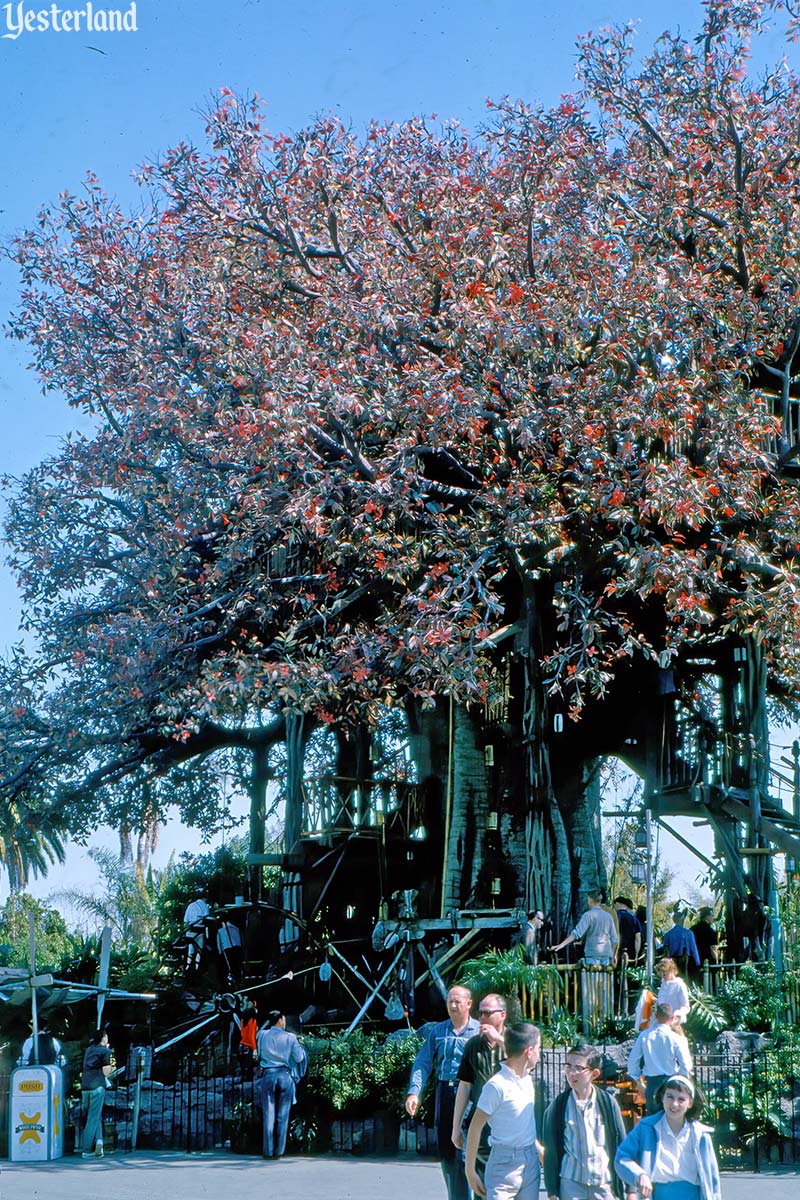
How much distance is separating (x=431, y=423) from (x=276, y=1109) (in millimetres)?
8829

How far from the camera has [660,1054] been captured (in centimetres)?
1016

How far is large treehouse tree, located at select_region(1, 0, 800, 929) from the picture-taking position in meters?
18.3

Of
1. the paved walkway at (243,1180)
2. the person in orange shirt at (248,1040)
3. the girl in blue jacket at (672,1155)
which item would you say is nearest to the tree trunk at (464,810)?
the person in orange shirt at (248,1040)

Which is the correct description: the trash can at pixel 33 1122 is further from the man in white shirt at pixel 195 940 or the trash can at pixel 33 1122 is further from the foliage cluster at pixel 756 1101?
the man in white shirt at pixel 195 940

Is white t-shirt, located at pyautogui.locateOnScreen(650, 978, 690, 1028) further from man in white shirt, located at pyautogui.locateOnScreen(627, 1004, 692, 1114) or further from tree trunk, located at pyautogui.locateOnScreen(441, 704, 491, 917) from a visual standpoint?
tree trunk, located at pyautogui.locateOnScreen(441, 704, 491, 917)

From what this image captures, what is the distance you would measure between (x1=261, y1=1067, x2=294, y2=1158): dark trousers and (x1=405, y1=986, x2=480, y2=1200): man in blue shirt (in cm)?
623

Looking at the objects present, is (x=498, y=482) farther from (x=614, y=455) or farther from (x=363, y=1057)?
(x=363, y=1057)

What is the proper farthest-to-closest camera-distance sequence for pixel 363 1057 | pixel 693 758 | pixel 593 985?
pixel 693 758, pixel 593 985, pixel 363 1057

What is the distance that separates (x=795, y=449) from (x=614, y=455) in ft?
9.43

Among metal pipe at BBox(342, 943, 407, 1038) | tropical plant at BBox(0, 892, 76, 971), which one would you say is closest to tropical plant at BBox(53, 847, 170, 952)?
tropical plant at BBox(0, 892, 76, 971)

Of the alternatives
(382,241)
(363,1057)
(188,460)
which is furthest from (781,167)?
(363,1057)

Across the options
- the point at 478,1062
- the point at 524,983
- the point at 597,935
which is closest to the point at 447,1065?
the point at 478,1062

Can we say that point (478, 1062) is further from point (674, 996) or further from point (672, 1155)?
point (674, 996)

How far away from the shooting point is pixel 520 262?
1967 cm
